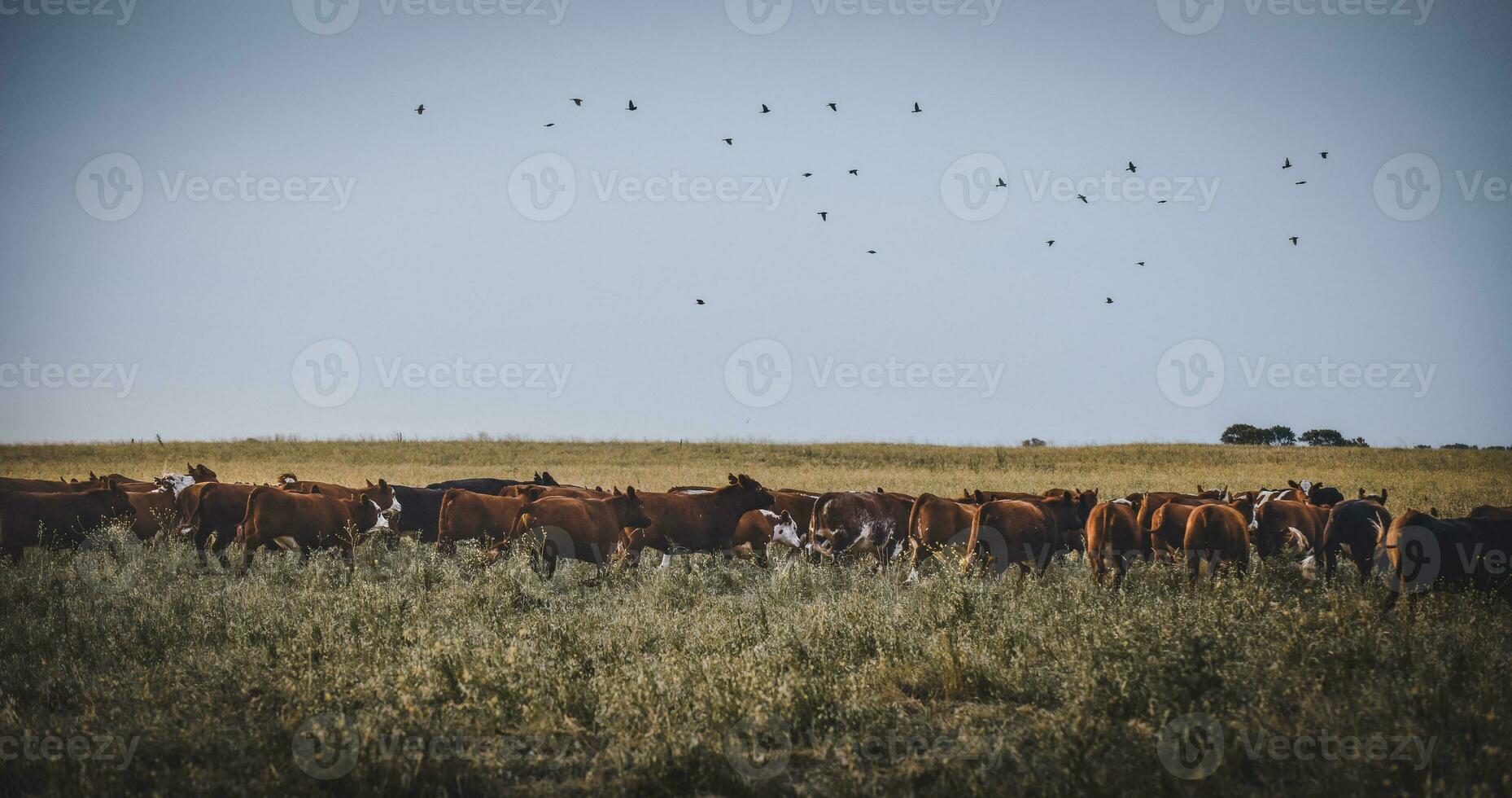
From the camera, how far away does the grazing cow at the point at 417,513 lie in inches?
619

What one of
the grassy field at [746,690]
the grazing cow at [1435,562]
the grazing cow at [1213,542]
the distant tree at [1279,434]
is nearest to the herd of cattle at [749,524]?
the grazing cow at [1213,542]

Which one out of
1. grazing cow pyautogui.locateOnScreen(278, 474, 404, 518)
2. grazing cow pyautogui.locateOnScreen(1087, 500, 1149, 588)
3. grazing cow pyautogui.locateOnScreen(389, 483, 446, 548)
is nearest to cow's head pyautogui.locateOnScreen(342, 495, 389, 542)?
grazing cow pyautogui.locateOnScreen(278, 474, 404, 518)

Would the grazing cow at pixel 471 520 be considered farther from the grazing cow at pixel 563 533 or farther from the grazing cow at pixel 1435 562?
the grazing cow at pixel 1435 562

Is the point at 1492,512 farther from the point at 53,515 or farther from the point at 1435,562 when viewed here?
the point at 53,515

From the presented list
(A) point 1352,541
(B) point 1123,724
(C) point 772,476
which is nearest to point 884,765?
(B) point 1123,724

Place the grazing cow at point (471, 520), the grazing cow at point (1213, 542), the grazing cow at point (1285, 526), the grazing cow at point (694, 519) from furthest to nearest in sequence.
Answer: the grazing cow at point (694, 519) < the grazing cow at point (471, 520) < the grazing cow at point (1285, 526) < the grazing cow at point (1213, 542)

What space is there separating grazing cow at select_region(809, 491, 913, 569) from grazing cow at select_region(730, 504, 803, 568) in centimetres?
44

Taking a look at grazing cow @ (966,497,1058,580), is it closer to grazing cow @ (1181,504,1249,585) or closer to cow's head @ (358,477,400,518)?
grazing cow @ (1181,504,1249,585)

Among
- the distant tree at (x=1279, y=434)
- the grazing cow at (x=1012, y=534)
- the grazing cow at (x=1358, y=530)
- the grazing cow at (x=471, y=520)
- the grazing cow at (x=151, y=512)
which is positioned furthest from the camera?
the distant tree at (x=1279, y=434)

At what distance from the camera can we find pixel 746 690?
600cm

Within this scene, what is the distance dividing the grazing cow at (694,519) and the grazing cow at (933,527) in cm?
305

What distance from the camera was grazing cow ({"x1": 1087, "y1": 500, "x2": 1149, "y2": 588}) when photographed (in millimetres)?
11547

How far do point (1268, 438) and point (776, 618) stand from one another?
7789 cm

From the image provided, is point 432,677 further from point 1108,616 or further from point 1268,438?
point 1268,438
